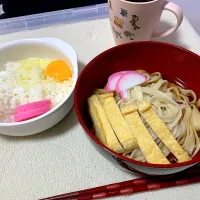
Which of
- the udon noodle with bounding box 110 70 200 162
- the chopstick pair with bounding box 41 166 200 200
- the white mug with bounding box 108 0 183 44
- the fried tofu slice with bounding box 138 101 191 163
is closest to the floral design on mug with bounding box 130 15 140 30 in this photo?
the white mug with bounding box 108 0 183 44

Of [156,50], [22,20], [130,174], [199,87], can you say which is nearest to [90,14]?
[22,20]

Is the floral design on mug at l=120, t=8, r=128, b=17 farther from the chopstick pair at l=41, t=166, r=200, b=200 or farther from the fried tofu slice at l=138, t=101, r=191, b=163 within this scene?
the chopstick pair at l=41, t=166, r=200, b=200

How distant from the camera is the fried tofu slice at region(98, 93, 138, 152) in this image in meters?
0.61

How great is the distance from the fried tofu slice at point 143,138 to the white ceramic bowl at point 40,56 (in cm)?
14

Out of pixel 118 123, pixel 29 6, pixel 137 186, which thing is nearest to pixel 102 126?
pixel 118 123

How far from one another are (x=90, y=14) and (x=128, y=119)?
0.47 metres

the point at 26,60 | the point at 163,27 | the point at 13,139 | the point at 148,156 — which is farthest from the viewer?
the point at 163,27

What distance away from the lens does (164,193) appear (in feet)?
2.02

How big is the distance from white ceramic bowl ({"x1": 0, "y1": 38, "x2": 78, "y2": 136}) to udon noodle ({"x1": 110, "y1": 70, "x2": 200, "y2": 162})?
13cm

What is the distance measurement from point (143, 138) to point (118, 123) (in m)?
0.06

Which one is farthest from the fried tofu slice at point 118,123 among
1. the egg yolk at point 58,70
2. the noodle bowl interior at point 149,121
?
the egg yolk at point 58,70

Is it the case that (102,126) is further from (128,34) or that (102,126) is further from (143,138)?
(128,34)

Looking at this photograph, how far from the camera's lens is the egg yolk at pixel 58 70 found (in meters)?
0.76

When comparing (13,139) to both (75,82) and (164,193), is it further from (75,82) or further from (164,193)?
(164,193)
